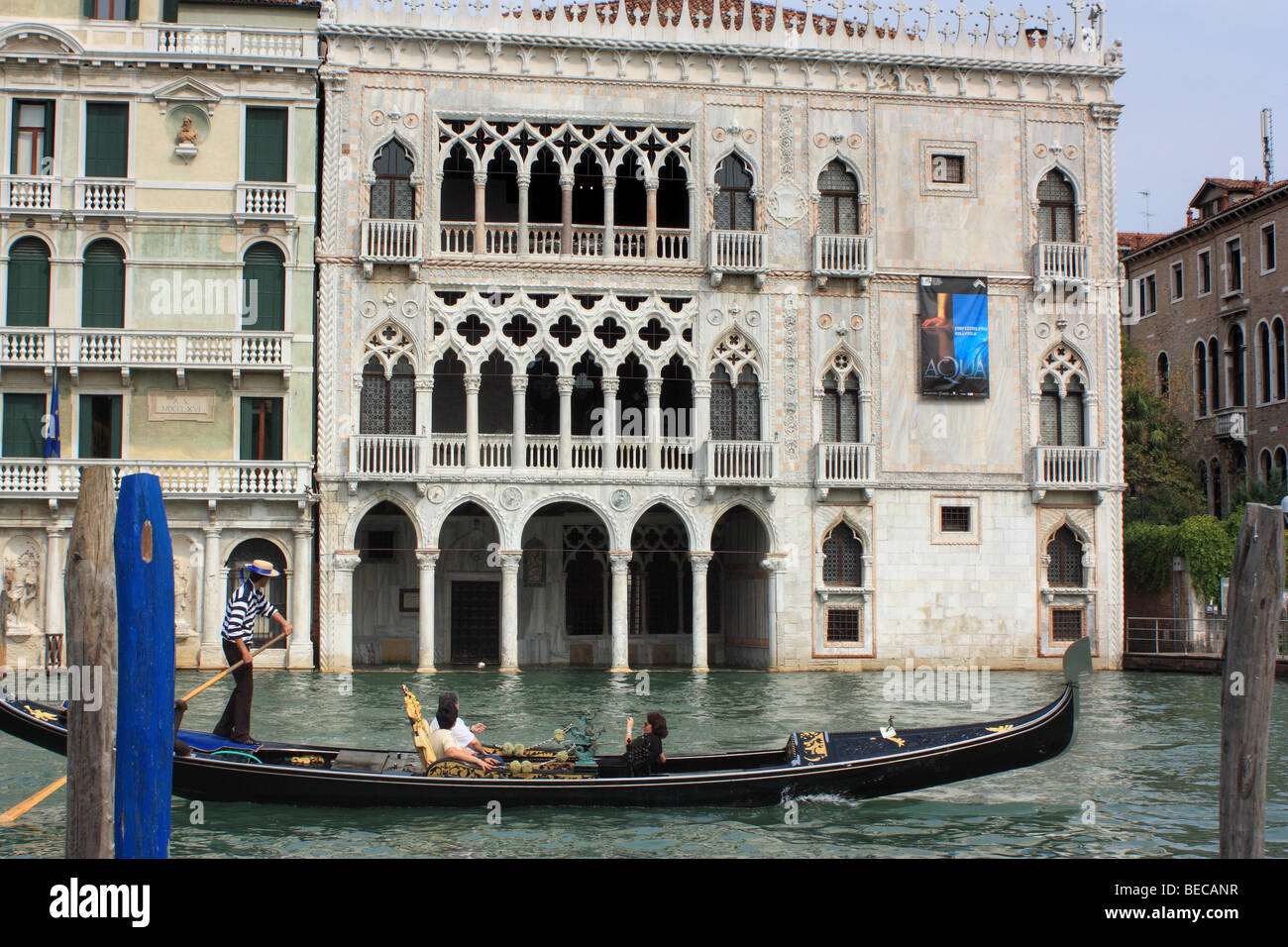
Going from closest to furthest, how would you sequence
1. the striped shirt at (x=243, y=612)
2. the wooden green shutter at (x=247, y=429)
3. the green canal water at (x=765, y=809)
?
the green canal water at (x=765, y=809)
the striped shirt at (x=243, y=612)
the wooden green shutter at (x=247, y=429)

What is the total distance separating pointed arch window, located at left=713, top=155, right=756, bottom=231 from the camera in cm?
2631

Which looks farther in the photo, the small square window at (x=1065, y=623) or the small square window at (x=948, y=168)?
the small square window at (x=948, y=168)

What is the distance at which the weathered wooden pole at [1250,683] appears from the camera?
8117 millimetres

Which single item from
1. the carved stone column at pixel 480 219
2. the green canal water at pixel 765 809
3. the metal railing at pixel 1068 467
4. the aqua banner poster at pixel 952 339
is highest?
the carved stone column at pixel 480 219

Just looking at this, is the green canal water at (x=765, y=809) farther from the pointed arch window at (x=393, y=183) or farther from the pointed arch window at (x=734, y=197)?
the pointed arch window at (x=734, y=197)

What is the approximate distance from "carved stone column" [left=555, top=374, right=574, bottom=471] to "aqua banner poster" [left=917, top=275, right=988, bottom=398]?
21.3 feet

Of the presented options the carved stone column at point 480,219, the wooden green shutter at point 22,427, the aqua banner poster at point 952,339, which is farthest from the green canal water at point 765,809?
the carved stone column at point 480,219

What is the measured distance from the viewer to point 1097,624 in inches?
1041

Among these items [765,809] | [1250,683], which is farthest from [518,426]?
[1250,683]

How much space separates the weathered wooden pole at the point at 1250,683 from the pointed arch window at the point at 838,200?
1893 centimetres

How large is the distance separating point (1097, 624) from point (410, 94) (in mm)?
15905

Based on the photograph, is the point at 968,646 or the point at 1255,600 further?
the point at 968,646
